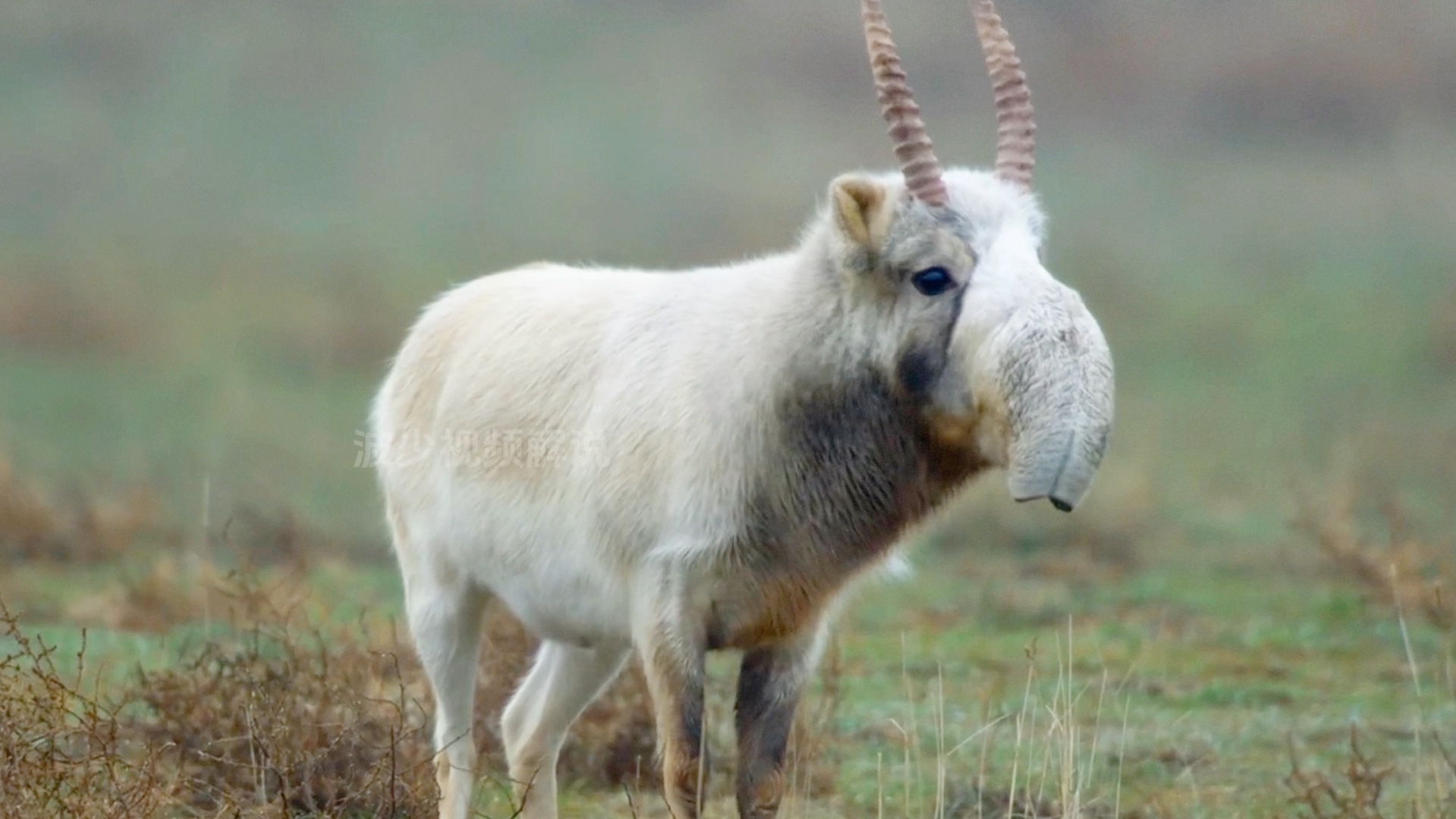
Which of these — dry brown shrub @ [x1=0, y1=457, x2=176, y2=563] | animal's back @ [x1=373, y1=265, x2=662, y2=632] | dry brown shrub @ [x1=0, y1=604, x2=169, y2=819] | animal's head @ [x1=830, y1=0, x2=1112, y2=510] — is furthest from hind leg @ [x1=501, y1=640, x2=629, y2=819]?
dry brown shrub @ [x1=0, y1=457, x2=176, y2=563]

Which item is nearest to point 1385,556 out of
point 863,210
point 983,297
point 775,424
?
point 775,424

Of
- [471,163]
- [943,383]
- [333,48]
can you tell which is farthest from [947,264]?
[333,48]

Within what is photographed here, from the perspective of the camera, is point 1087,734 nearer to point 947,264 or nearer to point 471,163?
point 947,264

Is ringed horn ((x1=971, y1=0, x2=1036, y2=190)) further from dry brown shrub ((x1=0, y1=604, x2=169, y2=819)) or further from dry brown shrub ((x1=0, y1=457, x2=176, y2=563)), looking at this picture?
dry brown shrub ((x1=0, y1=457, x2=176, y2=563))

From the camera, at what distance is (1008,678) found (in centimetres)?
1070

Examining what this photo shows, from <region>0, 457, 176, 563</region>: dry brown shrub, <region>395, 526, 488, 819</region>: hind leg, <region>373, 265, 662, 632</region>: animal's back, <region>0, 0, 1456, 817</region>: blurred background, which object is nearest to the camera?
<region>373, 265, 662, 632</region>: animal's back

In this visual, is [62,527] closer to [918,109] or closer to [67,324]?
[918,109]

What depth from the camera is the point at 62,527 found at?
15.1 m

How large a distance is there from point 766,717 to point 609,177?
30.5 meters

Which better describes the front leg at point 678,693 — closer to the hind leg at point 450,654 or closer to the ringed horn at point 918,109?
the hind leg at point 450,654

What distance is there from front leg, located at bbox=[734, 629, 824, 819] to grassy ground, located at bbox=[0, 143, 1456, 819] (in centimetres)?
35

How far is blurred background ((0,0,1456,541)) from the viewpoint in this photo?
94.0 feet

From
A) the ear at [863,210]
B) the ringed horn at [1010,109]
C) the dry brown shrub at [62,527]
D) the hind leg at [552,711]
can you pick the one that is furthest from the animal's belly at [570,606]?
the dry brown shrub at [62,527]

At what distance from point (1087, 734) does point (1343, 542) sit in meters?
4.33
